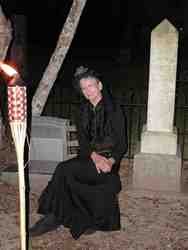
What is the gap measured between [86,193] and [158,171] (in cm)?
155

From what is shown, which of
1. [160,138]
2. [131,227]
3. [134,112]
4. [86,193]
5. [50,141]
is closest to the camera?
[86,193]

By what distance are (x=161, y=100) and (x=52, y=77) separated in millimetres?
2318

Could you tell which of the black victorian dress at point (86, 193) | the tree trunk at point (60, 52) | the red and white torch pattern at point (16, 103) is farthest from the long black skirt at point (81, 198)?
the tree trunk at point (60, 52)

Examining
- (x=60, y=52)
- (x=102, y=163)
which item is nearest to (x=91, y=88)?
(x=102, y=163)

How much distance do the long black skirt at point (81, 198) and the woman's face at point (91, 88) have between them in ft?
2.28

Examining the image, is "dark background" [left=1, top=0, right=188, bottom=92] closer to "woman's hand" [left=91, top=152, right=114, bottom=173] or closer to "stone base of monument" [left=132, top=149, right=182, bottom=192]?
"stone base of monument" [left=132, top=149, right=182, bottom=192]

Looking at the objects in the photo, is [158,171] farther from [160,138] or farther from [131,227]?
[131,227]

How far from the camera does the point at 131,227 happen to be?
5168 mm

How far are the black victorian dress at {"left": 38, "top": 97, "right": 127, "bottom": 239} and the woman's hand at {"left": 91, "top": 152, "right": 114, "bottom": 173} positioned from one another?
0.14 ft

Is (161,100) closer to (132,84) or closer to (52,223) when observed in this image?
(52,223)

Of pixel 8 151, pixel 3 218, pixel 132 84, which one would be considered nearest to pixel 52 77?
A: pixel 8 151

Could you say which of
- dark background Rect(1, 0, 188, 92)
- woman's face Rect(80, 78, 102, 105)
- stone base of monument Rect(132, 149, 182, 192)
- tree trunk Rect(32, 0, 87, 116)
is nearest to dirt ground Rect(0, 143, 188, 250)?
stone base of monument Rect(132, 149, 182, 192)

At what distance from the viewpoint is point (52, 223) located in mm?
4945

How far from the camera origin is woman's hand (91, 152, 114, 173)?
16.0 feet
